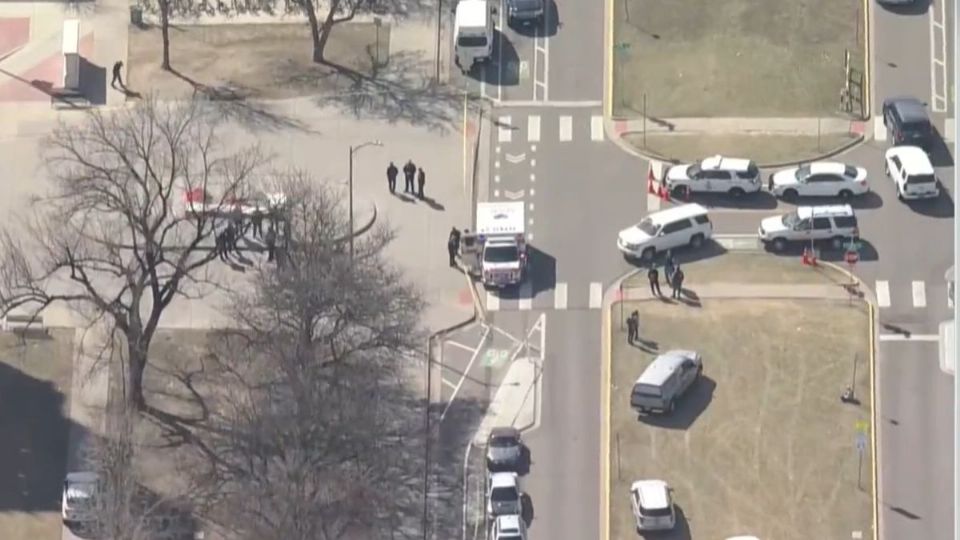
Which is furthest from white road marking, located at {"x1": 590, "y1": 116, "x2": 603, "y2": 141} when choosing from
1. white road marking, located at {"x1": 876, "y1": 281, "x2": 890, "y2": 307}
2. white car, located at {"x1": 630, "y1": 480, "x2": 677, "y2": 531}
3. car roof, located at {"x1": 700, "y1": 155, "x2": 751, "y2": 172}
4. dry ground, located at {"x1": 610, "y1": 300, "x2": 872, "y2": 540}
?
→ white car, located at {"x1": 630, "y1": 480, "x2": 677, "y2": 531}

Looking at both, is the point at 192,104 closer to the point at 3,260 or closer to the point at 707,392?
the point at 3,260

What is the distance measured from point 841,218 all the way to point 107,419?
121ft

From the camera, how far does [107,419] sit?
127m

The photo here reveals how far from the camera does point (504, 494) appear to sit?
122 m

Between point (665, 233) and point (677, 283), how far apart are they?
2.80 meters

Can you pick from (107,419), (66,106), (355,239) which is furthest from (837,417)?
(66,106)

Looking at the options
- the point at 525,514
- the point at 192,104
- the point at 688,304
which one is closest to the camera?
the point at 525,514

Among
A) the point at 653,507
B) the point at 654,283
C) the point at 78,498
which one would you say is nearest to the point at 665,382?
the point at 653,507

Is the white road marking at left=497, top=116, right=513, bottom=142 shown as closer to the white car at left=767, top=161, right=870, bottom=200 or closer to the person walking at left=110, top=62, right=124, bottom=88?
the white car at left=767, top=161, right=870, bottom=200

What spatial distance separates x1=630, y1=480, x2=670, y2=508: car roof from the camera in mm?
120812

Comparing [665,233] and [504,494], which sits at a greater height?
[665,233]

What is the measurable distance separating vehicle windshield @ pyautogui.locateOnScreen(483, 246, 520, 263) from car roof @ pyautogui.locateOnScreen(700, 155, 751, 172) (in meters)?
10.9

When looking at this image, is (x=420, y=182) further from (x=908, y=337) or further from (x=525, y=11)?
(x=908, y=337)

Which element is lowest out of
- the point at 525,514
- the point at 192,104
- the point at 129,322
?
the point at 525,514
